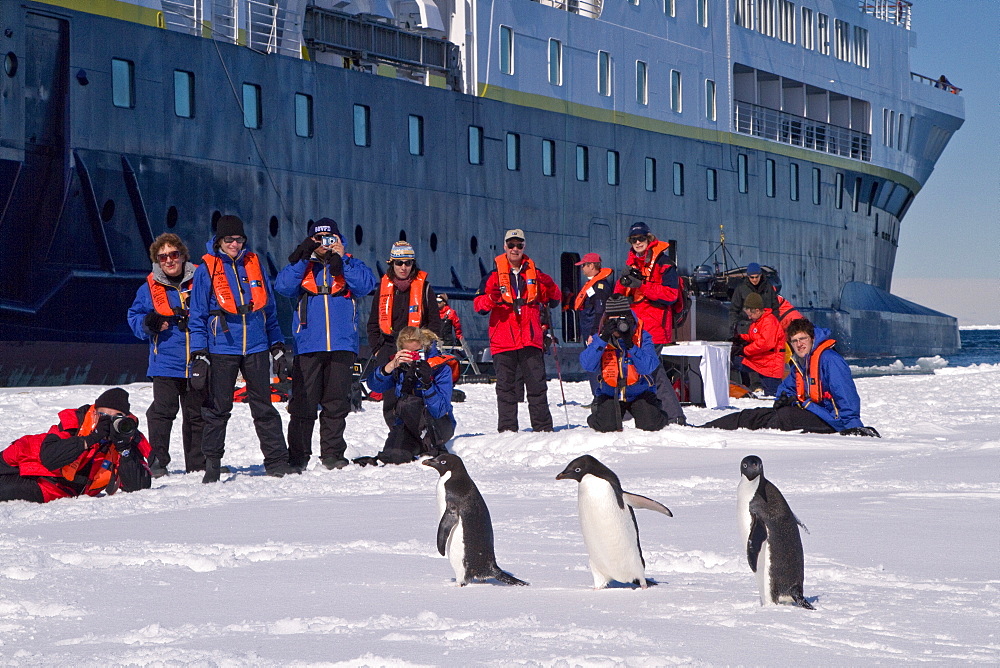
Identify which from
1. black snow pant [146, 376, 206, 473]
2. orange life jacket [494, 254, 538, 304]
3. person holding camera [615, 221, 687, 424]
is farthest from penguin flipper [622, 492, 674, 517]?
person holding camera [615, 221, 687, 424]

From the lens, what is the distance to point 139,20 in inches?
512

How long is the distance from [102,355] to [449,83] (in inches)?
267

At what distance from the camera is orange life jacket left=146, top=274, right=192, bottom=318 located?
6785mm

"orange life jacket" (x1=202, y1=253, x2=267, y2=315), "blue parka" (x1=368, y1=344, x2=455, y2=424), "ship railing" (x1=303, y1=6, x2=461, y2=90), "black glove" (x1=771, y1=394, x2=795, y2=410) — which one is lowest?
"black glove" (x1=771, y1=394, x2=795, y2=410)

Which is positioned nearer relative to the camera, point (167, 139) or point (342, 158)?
point (167, 139)

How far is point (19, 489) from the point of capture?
18.3 ft

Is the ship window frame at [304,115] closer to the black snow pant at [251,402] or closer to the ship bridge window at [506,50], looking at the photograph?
the ship bridge window at [506,50]

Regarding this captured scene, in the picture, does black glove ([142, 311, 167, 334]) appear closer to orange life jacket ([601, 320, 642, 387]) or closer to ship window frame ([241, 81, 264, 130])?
orange life jacket ([601, 320, 642, 387])

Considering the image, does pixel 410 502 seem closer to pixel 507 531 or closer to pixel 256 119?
pixel 507 531

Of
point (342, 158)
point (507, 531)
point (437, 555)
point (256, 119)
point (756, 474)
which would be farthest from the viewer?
point (342, 158)

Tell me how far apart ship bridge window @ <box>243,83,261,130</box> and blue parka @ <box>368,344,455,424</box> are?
7341mm

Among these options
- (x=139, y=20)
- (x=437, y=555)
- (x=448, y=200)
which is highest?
(x=139, y=20)

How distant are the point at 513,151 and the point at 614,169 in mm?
2480

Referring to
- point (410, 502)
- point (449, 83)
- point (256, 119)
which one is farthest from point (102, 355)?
point (410, 502)
